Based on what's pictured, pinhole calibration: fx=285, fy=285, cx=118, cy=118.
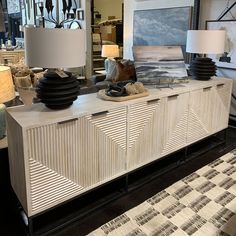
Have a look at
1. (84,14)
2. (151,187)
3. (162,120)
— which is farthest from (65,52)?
(84,14)

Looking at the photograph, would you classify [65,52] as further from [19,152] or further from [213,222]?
[213,222]

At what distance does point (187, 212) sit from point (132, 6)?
13.7 ft

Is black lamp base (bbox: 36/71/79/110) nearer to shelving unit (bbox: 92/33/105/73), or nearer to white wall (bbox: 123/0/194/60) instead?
white wall (bbox: 123/0/194/60)

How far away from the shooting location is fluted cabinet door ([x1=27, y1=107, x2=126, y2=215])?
1882mm

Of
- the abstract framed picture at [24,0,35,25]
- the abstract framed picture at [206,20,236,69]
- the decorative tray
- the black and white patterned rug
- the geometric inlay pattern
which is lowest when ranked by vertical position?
the black and white patterned rug

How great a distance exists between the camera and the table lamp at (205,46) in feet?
10.2

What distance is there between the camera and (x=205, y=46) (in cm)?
313

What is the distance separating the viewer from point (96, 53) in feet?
23.7

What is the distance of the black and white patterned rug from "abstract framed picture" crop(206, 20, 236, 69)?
5.94ft

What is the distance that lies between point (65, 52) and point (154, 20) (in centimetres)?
343

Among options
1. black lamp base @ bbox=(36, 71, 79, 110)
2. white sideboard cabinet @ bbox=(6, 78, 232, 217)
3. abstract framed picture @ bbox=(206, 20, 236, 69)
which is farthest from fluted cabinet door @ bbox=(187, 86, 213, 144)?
black lamp base @ bbox=(36, 71, 79, 110)

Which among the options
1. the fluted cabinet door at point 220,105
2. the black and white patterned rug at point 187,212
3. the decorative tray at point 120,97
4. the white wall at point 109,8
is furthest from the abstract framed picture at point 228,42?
the white wall at point 109,8

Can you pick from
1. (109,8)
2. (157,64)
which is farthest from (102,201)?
(109,8)

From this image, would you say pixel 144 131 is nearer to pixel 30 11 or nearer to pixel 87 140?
pixel 87 140
